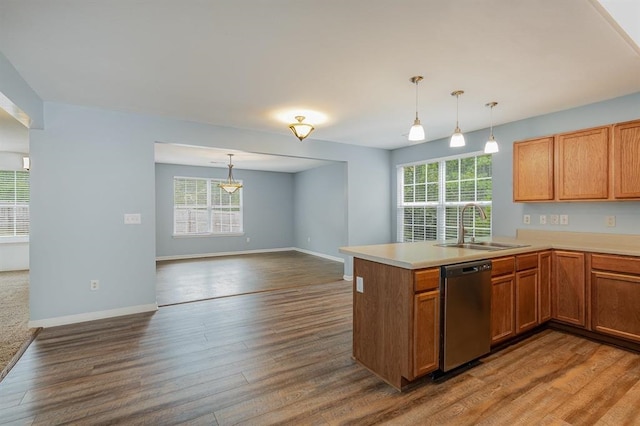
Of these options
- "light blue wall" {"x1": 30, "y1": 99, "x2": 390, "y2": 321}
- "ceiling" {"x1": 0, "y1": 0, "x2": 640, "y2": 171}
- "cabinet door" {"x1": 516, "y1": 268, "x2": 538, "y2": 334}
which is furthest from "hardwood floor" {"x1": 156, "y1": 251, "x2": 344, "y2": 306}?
"cabinet door" {"x1": 516, "y1": 268, "x2": 538, "y2": 334}

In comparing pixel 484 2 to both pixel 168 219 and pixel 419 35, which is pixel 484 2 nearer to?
pixel 419 35

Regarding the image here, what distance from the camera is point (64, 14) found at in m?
1.90

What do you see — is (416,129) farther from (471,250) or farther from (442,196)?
(442,196)

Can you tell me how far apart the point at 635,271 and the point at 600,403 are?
4.56ft

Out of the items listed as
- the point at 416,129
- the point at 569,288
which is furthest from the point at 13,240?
the point at 569,288

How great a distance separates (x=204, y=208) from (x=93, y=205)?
4916mm

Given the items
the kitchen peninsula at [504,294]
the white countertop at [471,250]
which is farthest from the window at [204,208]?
the kitchen peninsula at [504,294]

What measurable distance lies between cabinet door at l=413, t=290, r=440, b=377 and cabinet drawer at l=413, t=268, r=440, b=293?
4cm

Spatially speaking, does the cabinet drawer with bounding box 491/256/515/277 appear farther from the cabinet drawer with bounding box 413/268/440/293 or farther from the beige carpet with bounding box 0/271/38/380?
the beige carpet with bounding box 0/271/38/380

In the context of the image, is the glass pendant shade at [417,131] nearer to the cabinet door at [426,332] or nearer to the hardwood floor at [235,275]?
the cabinet door at [426,332]

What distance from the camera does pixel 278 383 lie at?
2289 millimetres

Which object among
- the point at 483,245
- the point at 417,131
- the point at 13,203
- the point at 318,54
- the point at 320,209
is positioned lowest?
the point at 483,245

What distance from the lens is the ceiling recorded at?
1.88 meters

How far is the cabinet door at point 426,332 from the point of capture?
2166 mm
